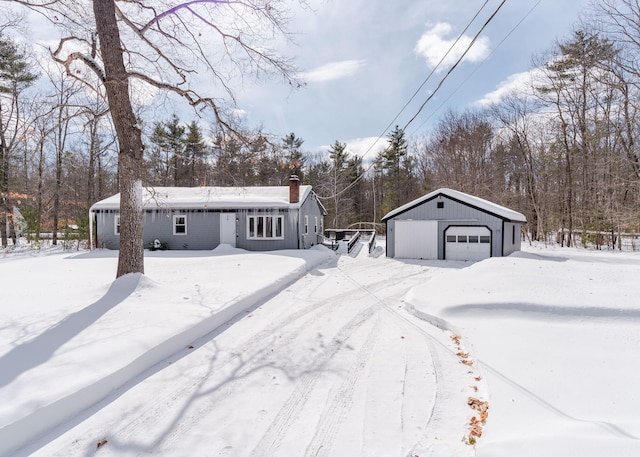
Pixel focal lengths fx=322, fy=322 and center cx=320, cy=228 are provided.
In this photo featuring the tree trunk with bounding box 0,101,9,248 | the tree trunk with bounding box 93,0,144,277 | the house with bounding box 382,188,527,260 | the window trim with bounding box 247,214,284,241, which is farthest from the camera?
the tree trunk with bounding box 0,101,9,248

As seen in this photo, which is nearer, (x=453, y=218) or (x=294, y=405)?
(x=294, y=405)

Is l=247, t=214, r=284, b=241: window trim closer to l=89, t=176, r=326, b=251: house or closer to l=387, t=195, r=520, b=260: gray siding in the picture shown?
l=89, t=176, r=326, b=251: house

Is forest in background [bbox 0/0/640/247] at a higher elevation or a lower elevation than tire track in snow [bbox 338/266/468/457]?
higher

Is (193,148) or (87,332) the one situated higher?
(193,148)

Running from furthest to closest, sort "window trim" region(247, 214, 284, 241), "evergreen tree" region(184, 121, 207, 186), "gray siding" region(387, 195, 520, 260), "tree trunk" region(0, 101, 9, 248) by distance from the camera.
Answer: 1. "evergreen tree" region(184, 121, 207, 186)
2. "tree trunk" region(0, 101, 9, 248)
3. "window trim" region(247, 214, 284, 241)
4. "gray siding" region(387, 195, 520, 260)

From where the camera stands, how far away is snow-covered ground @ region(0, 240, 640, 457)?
2.58 meters

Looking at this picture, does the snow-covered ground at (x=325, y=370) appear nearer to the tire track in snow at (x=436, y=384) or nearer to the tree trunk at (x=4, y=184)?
the tire track in snow at (x=436, y=384)

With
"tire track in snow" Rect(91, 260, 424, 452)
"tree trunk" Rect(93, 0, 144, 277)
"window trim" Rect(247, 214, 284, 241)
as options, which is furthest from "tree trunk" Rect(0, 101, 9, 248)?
"tire track in snow" Rect(91, 260, 424, 452)

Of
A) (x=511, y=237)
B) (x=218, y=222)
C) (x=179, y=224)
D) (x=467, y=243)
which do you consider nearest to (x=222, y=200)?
(x=218, y=222)

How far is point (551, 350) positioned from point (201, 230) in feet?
53.4

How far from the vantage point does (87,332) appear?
4426 millimetres

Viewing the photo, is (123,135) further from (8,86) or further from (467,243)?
(8,86)

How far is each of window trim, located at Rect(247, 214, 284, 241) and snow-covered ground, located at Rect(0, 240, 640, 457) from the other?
971cm

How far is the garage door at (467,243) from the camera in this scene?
1531 centimetres
